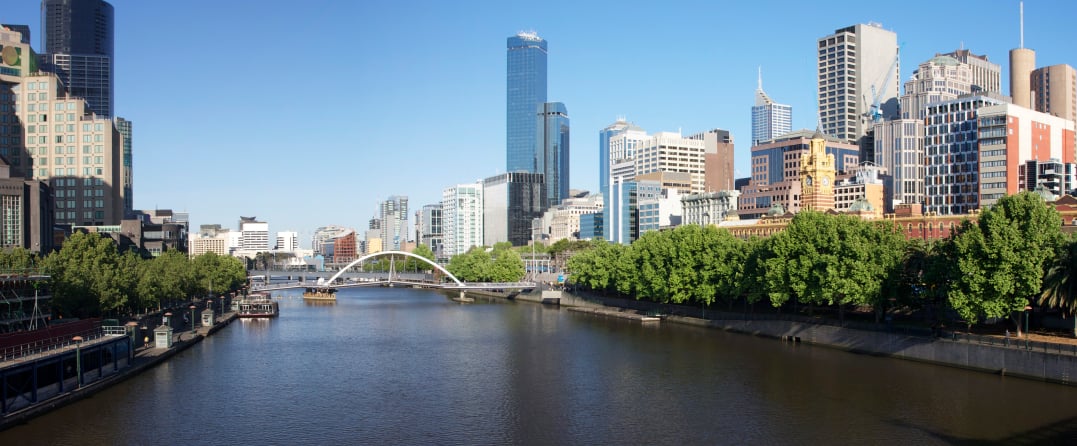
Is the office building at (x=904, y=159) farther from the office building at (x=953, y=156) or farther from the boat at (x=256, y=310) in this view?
the boat at (x=256, y=310)

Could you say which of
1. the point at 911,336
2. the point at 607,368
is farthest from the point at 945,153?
the point at 607,368

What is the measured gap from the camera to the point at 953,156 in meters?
146

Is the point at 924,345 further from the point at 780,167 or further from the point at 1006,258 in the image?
the point at 780,167

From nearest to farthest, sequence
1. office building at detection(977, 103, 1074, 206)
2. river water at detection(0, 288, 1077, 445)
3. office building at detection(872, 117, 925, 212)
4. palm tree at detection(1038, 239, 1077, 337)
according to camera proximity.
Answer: river water at detection(0, 288, 1077, 445)
palm tree at detection(1038, 239, 1077, 337)
office building at detection(977, 103, 1074, 206)
office building at detection(872, 117, 925, 212)

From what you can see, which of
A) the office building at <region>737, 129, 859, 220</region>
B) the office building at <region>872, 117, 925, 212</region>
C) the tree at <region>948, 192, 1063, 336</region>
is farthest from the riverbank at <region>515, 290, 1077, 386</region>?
the office building at <region>872, 117, 925, 212</region>

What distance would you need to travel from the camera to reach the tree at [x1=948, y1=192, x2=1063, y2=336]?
175 feet

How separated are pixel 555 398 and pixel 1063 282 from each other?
102 ft

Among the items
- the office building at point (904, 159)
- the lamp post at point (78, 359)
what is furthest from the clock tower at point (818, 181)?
the lamp post at point (78, 359)

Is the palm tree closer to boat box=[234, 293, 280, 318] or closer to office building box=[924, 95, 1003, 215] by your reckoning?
boat box=[234, 293, 280, 318]

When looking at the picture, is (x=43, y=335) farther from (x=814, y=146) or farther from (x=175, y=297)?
(x=814, y=146)

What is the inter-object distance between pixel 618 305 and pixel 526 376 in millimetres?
50470

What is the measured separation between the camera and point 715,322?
83188mm

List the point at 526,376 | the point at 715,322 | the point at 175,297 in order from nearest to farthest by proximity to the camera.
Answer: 1. the point at 526,376
2. the point at 715,322
3. the point at 175,297

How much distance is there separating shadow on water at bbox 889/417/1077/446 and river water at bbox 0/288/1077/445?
133 millimetres
